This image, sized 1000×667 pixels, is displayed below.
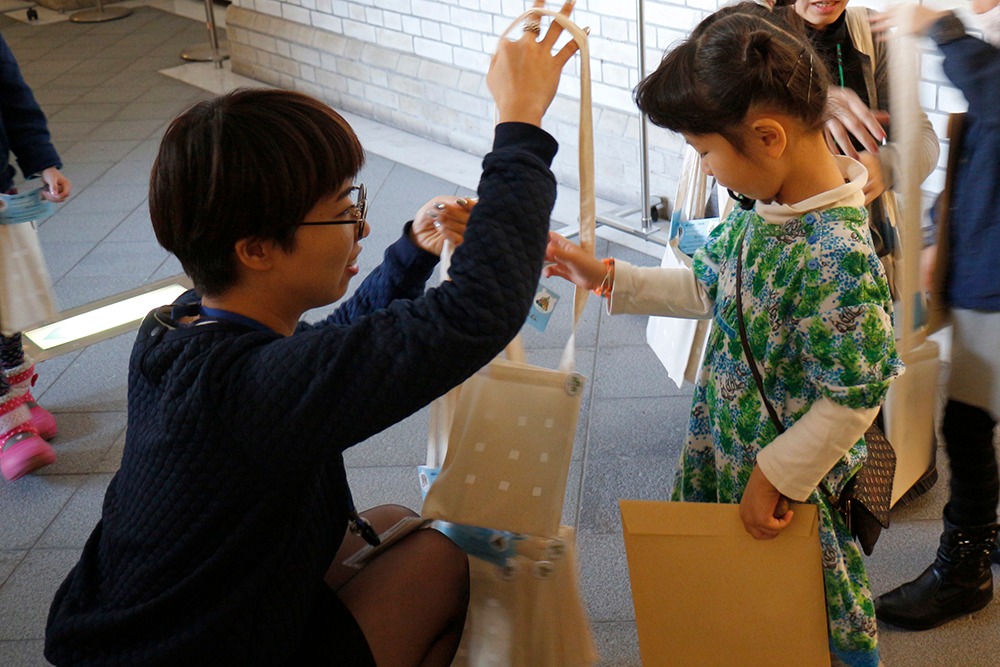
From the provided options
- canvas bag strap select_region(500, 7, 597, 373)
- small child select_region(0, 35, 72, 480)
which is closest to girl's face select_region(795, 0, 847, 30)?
canvas bag strap select_region(500, 7, 597, 373)

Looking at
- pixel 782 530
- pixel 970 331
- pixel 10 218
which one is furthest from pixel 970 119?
pixel 10 218

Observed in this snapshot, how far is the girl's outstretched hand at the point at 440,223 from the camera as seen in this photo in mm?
1425

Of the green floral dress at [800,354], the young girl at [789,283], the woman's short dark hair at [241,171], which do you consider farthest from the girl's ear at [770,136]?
the woman's short dark hair at [241,171]

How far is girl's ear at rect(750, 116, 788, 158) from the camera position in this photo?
1374 millimetres

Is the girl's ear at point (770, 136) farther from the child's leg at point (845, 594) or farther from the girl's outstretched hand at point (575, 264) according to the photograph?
the child's leg at point (845, 594)

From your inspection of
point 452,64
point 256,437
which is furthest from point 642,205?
point 256,437

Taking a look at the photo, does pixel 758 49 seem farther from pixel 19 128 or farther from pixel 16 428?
pixel 16 428

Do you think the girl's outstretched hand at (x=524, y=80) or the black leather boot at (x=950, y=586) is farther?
the black leather boot at (x=950, y=586)

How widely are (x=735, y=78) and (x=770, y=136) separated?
94mm

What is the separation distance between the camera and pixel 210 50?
7.19 metres

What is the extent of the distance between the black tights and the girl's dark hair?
70 centimetres

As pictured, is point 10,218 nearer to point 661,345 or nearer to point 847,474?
point 661,345

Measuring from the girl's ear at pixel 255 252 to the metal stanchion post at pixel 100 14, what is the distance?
8208 millimetres

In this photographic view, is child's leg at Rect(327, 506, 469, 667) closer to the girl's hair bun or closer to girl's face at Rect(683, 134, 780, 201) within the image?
girl's face at Rect(683, 134, 780, 201)
